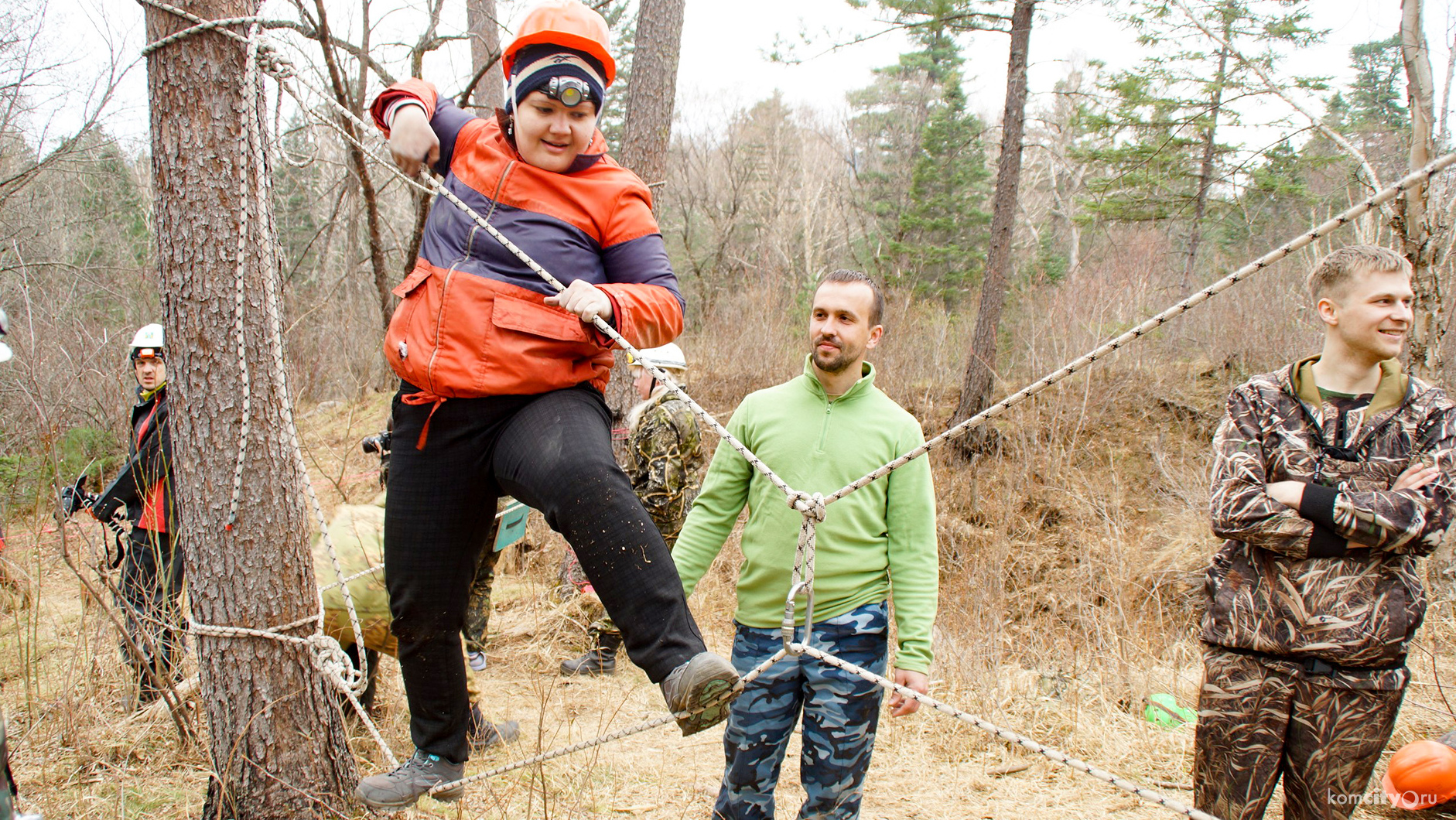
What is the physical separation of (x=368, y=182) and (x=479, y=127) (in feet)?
15.0

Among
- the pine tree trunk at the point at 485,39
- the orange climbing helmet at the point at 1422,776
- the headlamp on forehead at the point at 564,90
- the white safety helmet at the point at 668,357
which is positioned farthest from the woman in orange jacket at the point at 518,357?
the pine tree trunk at the point at 485,39

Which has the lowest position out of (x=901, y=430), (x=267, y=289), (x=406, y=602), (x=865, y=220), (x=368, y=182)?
(x=406, y=602)

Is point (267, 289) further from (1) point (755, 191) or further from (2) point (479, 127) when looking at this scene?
(1) point (755, 191)

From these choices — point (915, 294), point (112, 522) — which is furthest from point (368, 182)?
A: point (915, 294)

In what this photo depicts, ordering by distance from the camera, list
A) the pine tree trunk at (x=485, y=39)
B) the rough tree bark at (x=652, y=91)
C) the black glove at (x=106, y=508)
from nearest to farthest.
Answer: the black glove at (x=106, y=508) < the rough tree bark at (x=652, y=91) < the pine tree trunk at (x=485, y=39)

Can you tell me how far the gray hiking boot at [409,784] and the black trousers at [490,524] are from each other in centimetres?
3

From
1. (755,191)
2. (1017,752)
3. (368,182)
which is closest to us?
(1017,752)

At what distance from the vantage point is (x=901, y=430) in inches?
96.3

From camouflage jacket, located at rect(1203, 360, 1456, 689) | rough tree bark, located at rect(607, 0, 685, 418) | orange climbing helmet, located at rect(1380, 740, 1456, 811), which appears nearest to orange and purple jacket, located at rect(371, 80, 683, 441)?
camouflage jacket, located at rect(1203, 360, 1456, 689)

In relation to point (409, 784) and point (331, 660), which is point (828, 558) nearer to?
point (409, 784)

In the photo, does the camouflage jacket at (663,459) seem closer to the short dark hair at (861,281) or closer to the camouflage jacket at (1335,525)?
the short dark hair at (861,281)

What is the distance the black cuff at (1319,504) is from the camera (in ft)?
7.30

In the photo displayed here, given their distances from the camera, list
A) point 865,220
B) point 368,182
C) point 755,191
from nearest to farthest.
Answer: point 368,182, point 755,191, point 865,220

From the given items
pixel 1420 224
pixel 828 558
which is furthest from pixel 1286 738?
pixel 1420 224
